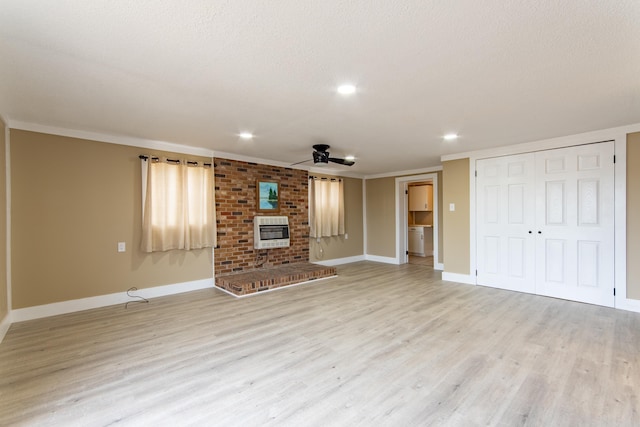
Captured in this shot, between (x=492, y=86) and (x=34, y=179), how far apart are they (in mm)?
5103

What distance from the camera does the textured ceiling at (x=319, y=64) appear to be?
5.07 ft

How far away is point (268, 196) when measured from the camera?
565 centimetres

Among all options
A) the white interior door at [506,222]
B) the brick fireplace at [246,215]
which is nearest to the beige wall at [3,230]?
the brick fireplace at [246,215]

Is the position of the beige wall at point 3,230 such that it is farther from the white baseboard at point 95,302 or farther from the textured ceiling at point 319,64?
the textured ceiling at point 319,64

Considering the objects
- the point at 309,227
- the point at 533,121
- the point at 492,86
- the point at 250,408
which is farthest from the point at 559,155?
the point at 250,408

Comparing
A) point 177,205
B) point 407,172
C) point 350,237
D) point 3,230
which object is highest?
point 407,172

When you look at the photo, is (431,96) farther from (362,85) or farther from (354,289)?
(354,289)

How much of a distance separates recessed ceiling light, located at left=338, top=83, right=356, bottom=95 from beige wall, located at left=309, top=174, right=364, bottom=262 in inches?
175

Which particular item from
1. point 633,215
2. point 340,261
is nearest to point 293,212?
point 340,261

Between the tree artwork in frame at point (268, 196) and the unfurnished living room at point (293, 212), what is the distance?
0.11 feet

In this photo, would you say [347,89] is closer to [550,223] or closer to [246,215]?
[246,215]

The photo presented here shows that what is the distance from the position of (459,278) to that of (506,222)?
49.5 inches

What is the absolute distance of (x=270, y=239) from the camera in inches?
217

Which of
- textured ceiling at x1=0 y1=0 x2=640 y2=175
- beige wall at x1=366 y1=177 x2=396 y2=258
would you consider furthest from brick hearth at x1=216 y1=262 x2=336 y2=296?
textured ceiling at x1=0 y1=0 x2=640 y2=175
